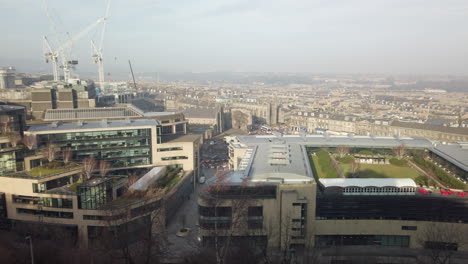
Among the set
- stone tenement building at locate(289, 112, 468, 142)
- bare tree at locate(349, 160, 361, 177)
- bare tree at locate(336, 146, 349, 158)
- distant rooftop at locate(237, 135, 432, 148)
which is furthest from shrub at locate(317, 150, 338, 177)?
stone tenement building at locate(289, 112, 468, 142)

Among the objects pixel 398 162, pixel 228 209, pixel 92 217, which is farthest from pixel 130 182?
pixel 398 162

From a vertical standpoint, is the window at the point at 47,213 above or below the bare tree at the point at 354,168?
below

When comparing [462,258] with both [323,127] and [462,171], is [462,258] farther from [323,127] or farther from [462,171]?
[323,127]

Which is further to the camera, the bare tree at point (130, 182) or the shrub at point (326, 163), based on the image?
the shrub at point (326, 163)

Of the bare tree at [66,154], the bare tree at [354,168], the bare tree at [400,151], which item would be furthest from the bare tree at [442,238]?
the bare tree at [66,154]

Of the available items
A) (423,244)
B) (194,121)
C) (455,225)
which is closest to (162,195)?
(423,244)

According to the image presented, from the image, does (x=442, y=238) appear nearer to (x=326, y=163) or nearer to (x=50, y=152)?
(x=326, y=163)

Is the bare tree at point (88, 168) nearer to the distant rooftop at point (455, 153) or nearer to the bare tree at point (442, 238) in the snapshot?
the bare tree at point (442, 238)
